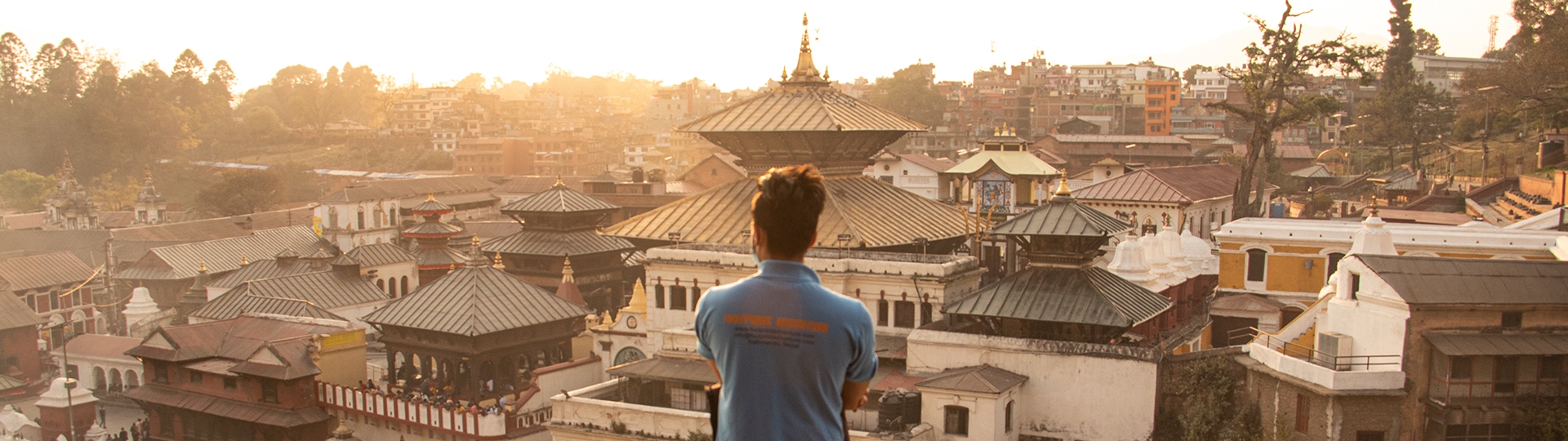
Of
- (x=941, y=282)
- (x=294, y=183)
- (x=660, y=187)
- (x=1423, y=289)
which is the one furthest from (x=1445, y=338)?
(x=294, y=183)

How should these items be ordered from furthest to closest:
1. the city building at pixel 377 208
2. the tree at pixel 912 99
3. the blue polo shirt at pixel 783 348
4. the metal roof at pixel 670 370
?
1. the tree at pixel 912 99
2. the city building at pixel 377 208
3. the metal roof at pixel 670 370
4. the blue polo shirt at pixel 783 348

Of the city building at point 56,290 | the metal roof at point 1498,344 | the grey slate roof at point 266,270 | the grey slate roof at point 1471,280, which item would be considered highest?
the grey slate roof at point 1471,280

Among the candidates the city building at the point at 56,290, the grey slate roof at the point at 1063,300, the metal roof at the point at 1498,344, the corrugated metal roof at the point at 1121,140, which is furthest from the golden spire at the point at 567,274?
the corrugated metal roof at the point at 1121,140

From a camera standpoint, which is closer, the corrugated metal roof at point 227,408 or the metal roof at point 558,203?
the corrugated metal roof at point 227,408

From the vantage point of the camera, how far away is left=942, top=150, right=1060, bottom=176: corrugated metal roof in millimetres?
57562

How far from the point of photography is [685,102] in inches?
6063

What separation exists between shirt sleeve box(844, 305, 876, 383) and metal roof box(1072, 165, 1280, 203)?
43.2m

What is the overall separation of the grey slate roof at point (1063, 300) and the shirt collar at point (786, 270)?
18.7 m

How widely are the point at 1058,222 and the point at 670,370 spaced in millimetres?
9582

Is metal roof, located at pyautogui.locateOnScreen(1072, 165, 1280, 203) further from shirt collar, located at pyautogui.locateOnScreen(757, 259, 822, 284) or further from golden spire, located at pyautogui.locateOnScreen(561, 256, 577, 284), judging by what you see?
shirt collar, located at pyautogui.locateOnScreen(757, 259, 822, 284)

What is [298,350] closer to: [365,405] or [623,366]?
[365,405]

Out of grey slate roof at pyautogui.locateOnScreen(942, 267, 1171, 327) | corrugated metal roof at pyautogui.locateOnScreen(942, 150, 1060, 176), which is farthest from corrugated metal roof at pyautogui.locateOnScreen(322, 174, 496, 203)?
grey slate roof at pyautogui.locateOnScreen(942, 267, 1171, 327)

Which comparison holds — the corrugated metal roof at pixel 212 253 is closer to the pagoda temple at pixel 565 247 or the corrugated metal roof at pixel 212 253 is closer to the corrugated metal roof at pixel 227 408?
the pagoda temple at pixel 565 247

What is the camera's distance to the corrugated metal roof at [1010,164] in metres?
57.6
